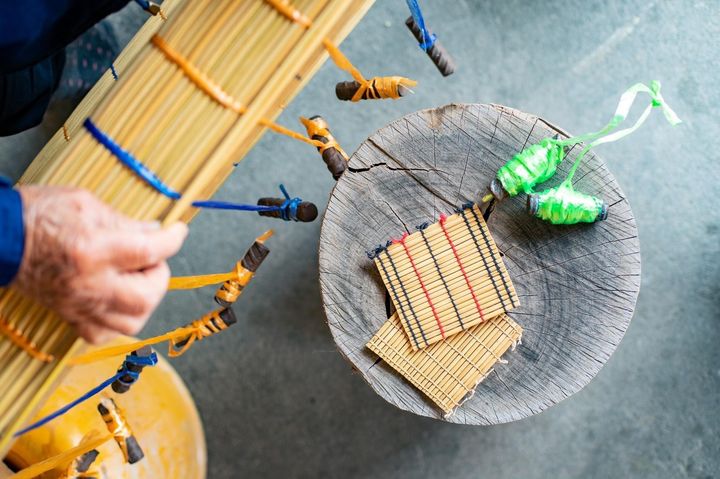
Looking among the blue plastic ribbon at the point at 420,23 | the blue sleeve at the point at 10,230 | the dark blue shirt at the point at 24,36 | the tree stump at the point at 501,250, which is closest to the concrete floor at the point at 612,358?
the tree stump at the point at 501,250

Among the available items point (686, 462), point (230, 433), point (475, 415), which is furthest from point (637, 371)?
point (230, 433)

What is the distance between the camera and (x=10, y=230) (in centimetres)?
114

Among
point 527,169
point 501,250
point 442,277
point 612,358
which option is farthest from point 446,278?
point 612,358

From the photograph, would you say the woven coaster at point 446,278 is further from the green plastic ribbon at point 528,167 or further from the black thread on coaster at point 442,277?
the green plastic ribbon at point 528,167

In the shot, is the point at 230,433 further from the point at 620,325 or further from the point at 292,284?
the point at 620,325

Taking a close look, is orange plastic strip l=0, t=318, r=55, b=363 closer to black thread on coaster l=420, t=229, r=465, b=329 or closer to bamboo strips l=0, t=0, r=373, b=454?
bamboo strips l=0, t=0, r=373, b=454

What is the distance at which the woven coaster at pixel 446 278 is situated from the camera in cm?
193

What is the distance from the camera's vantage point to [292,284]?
2.75 m

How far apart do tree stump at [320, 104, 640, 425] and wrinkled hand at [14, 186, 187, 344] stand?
2.69ft

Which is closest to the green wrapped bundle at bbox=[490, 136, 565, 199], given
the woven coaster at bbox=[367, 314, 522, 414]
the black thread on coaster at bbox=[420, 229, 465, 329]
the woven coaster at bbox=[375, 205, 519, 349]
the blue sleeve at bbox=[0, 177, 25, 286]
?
the woven coaster at bbox=[375, 205, 519, 349]

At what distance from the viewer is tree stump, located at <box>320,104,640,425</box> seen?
1.96 metres

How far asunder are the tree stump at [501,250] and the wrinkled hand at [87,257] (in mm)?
820

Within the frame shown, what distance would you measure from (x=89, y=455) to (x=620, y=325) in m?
1.63

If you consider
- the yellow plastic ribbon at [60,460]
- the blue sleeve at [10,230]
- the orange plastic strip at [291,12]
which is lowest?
the yellow plastic ribbon at [60,460]
